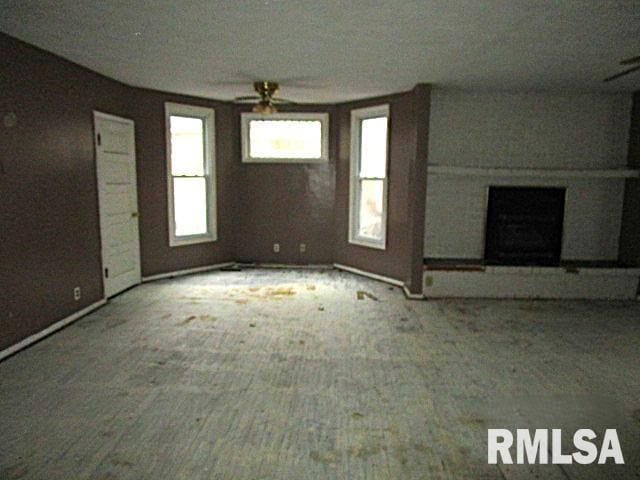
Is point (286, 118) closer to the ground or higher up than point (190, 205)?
higher up

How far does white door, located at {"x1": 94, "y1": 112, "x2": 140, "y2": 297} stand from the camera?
4.80 m

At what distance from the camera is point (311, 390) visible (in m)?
2.94

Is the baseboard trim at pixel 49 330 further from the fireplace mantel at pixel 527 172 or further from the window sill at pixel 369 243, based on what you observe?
the fireplace mantel at pixel 527 172

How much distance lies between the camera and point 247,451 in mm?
2285

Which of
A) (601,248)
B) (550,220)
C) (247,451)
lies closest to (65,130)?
(247,451)

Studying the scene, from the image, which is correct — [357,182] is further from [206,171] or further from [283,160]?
[206,171]

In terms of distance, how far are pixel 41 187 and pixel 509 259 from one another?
493 centimetres

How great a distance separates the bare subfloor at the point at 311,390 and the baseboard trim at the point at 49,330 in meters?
→ 0.12

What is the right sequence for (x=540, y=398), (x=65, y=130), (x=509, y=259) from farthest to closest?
(x=509, y=259), (x=65, y=130), (x=540, y=398)

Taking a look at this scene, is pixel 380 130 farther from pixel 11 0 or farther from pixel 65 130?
pixel 11 0

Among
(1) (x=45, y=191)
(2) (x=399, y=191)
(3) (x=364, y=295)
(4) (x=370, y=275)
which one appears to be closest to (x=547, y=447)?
(3) (x=364, y=295)

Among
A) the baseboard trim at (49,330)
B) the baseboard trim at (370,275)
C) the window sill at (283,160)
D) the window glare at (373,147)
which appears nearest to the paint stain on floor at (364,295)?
the baseboard trim at (370,275)

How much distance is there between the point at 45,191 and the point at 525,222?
5.08 m

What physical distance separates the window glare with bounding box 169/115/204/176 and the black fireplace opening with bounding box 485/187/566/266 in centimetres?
389
